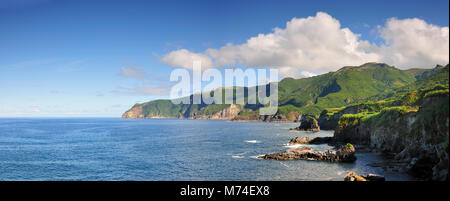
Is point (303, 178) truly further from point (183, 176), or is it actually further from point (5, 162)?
point (5, 162)

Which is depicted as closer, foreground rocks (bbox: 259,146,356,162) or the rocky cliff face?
the rocky cliff face

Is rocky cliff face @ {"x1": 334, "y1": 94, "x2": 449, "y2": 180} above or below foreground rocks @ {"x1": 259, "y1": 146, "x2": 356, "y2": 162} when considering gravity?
above

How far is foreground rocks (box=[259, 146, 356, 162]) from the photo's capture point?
244 feet

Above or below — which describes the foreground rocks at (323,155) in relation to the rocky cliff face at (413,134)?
below

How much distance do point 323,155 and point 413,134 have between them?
22644mm

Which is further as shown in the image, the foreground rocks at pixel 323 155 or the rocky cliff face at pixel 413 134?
the foreground rocks at pixel 323 155

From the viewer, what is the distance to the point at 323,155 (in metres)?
77.6

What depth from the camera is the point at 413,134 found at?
67938mm

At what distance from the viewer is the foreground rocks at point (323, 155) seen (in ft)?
244

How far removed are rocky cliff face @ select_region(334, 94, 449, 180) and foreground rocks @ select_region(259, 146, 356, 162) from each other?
11167 mm

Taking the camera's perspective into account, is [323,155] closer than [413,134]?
No

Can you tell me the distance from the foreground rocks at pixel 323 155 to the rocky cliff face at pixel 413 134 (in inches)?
440

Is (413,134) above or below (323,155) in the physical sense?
above
